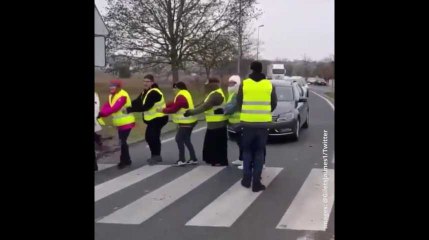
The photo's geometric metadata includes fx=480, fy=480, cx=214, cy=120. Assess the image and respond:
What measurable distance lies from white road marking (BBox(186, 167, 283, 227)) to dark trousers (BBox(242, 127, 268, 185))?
0.19m

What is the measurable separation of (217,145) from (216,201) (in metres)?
1.99

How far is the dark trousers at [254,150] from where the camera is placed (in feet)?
17.2

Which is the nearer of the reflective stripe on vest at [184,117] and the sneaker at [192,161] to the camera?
the reflective stripe on vest at [184,117]

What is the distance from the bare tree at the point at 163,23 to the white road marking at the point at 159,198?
4.96 ft

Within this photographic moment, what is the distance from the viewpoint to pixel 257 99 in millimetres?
5098

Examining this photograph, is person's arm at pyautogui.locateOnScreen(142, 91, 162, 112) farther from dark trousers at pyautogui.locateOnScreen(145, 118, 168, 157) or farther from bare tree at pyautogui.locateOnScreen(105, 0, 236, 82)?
bare tree at pyautogui.locateOnScreen(105, 0, 236, 82)

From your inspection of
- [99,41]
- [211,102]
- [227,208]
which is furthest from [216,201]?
[99,41]

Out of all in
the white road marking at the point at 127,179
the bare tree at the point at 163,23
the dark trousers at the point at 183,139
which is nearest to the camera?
the bare tree at the point at 163,23

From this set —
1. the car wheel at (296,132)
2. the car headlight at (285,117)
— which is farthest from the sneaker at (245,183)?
the car wheel at (296,132)

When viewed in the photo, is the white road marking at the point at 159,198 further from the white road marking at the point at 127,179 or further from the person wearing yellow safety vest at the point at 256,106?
the person wearing yellow safety vest at the point at 256,106

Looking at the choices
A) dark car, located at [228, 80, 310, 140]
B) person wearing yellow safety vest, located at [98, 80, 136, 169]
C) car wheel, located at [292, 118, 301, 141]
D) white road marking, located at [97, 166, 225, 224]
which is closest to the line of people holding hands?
person wearing yellow safety vest, located at [98, 80, 136, 169]

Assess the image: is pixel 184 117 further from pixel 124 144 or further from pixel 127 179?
pixel 127 179
